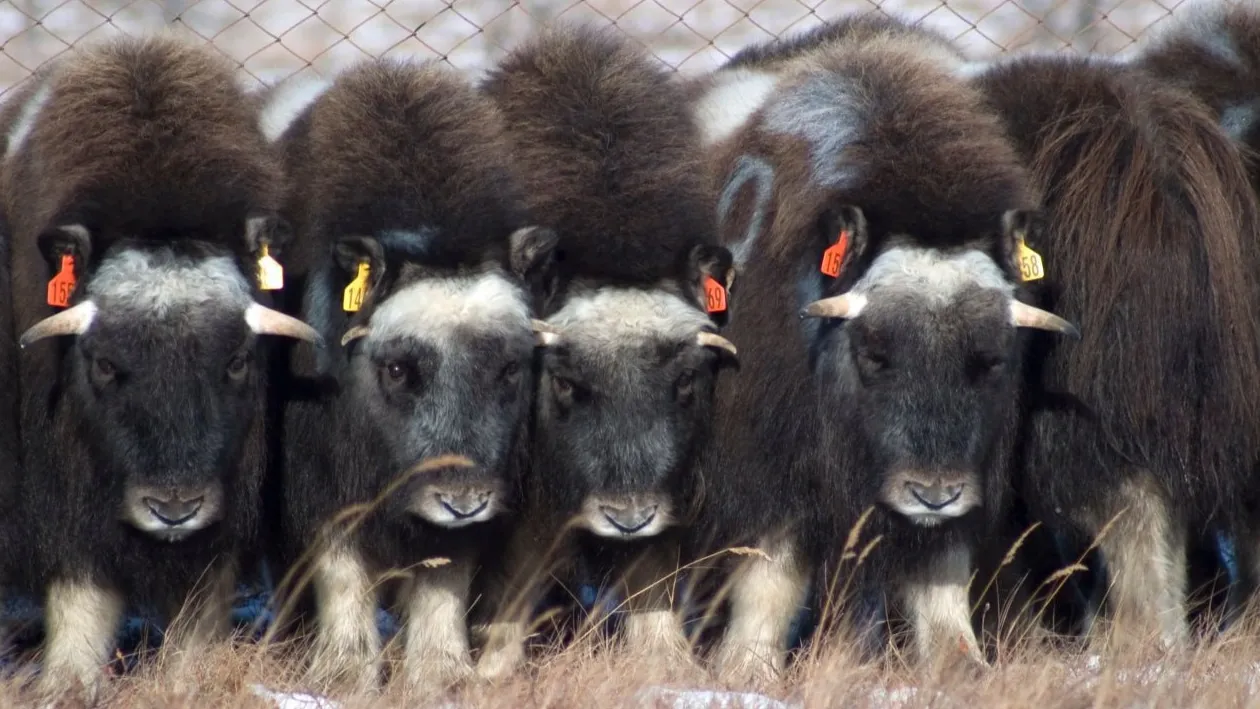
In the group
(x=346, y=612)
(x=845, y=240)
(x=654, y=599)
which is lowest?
(x=346, y=612)

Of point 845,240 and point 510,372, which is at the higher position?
point 845,240

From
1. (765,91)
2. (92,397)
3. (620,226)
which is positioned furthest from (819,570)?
(92,397)

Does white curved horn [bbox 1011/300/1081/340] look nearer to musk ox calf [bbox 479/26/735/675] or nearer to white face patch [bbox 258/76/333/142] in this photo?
musk ox calf [bbox 479/26/735/675]

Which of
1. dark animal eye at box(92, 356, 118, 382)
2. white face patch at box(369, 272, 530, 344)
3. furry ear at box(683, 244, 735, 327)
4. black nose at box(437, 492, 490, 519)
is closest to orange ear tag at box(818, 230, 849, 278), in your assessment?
furry ear at box(683, 244, 735, 327)

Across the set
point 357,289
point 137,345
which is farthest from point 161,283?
point 357,289

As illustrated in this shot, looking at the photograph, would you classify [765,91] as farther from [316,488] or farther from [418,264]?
[316,488]

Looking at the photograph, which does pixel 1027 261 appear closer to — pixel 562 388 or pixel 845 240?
pixel 845 240

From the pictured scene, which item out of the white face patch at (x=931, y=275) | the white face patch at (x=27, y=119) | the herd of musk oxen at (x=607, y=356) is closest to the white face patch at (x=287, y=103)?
the herd of musk oxen at (x=607, y=356)

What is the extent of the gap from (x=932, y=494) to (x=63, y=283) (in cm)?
252

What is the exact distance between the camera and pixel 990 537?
6.14 metres

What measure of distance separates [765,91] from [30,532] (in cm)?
285

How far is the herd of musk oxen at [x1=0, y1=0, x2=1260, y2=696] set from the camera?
5.58m

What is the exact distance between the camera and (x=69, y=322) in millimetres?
5426

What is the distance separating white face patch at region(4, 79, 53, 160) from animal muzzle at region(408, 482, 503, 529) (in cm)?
178
